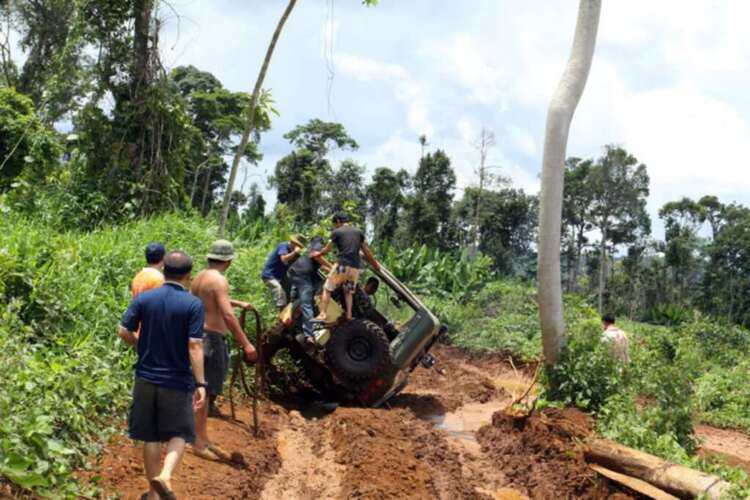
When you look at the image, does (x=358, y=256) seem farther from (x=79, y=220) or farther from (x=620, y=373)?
(x=79, y=220)

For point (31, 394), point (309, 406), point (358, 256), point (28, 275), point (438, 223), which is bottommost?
point (309, 406)

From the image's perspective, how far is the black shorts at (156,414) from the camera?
453 cm

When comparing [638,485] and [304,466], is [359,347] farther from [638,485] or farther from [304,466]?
[638,485]

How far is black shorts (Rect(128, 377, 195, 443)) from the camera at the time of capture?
453cm

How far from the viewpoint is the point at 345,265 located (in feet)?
29.4

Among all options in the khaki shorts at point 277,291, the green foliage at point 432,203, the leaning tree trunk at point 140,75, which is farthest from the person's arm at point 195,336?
the green foliage at point 432,203

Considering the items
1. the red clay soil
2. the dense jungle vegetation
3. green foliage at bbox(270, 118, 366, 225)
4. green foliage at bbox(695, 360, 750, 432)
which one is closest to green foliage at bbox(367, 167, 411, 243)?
green foliage at bbox(270, 118, 366, 225)

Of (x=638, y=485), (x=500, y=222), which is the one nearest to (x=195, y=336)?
(x=638, y=485)

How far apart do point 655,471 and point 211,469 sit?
3.68 metres

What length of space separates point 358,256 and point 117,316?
309cm

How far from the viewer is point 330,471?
6.63 m

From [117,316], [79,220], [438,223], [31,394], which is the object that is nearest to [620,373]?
[117,316]

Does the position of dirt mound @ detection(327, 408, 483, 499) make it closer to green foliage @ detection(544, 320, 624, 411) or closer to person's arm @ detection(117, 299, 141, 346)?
green foliage @ detection(544, 320, 624, 411)

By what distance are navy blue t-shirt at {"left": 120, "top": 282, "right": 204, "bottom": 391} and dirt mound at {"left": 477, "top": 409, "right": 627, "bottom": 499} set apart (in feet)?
11.7
